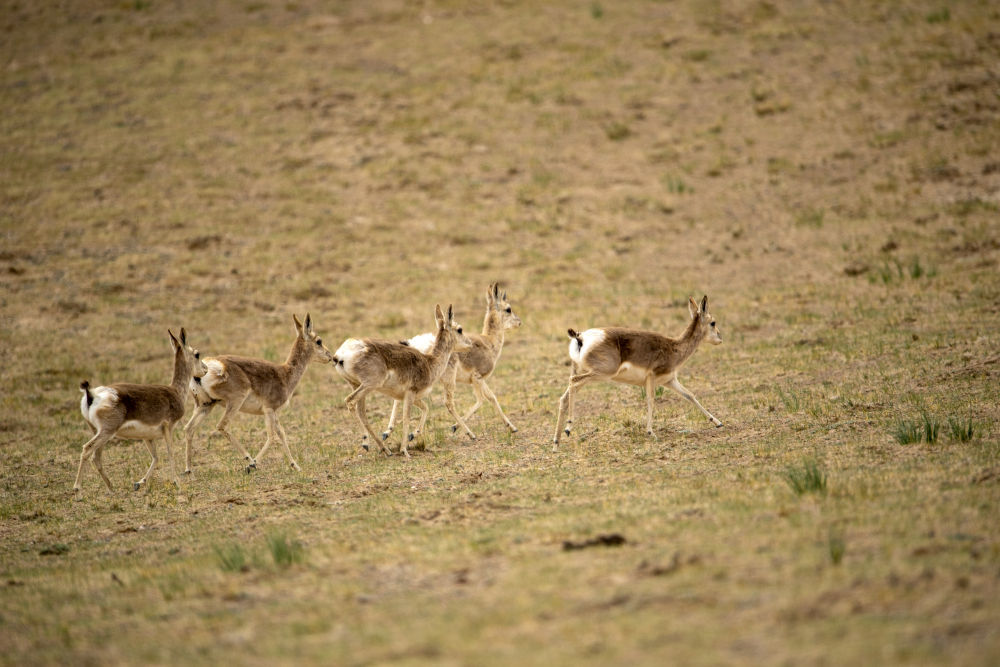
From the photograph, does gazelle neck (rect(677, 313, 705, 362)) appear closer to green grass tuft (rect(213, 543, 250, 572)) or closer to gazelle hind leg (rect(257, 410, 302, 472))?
gazelle hind leg (rect(257, 410, 302, 472))

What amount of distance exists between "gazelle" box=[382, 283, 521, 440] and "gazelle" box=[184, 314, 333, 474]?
1.76 m

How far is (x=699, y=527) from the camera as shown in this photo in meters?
9.22

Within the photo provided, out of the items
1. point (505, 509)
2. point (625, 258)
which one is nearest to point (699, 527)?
point (505, 509)

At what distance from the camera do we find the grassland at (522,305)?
24.9 ft

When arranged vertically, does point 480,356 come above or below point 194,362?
below

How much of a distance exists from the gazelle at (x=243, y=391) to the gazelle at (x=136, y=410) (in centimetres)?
25

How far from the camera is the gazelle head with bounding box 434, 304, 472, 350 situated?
52.8 ft

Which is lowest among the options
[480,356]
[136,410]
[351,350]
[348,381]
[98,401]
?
[480,356]

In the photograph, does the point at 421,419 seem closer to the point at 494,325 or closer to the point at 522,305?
the point at 494,325

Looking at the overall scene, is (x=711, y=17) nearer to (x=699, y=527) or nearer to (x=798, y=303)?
(x=798, y=303)

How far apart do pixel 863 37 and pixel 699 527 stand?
3329cm

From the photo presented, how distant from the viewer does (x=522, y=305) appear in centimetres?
2506

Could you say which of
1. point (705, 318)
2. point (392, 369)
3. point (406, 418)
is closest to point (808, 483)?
point (705, 318)

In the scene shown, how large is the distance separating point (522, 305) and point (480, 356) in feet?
27.0
